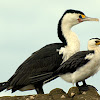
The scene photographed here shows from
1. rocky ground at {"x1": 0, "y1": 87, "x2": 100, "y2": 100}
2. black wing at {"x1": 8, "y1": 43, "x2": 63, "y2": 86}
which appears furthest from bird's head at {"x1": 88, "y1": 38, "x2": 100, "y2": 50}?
rocky ground at {"x1": 0, "y1": 87, "x2": 100, "y2": 100}

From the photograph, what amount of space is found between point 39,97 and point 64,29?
2.84 meters

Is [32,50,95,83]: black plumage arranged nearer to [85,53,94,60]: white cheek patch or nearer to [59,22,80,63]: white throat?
[85,53,94,60]: white cheek patch

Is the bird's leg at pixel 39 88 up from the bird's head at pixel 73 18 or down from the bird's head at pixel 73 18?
down

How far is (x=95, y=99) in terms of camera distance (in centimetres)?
891

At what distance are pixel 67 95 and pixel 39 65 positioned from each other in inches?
64.3

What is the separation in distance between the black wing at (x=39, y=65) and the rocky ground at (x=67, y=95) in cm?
112

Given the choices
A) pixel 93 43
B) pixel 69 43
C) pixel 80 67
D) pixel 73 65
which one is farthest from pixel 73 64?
pixel 69 43

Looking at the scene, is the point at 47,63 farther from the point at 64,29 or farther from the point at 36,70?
the point at 64,29

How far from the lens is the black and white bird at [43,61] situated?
417 inches

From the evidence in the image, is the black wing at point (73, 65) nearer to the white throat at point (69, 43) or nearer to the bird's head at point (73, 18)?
the white throat at point (69, 43)

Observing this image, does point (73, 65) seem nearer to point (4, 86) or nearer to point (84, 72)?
point (84, 72)

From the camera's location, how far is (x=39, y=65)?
10.7 metres

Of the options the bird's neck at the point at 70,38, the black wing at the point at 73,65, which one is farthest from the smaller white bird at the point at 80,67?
the bird's neck at the point at 70,38

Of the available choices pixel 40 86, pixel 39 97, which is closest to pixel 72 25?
pixel 40 86
